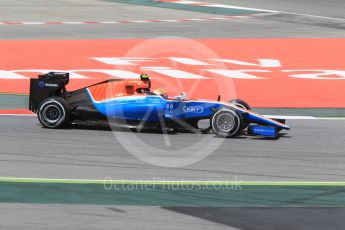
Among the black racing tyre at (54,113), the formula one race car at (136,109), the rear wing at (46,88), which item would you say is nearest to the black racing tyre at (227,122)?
the formula one race car at (136,109)

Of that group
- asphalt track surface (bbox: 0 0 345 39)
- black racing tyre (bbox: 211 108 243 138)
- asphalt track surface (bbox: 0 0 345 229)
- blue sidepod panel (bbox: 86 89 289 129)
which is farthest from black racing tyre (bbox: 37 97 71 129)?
asphalt track surface (bbox: 0 0 345 39)

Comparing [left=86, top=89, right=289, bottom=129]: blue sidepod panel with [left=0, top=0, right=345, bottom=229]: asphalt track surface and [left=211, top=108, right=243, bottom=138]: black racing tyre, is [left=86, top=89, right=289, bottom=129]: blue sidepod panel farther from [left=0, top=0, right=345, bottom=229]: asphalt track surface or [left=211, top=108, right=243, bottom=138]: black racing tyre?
[left=0, top=0, right=345, bottom=229]: asphalt track surface

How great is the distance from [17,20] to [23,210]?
66.6ft

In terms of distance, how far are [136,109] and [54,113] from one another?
1.48 meters

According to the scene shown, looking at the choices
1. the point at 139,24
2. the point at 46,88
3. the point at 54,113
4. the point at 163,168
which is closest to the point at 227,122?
the point at 163,168

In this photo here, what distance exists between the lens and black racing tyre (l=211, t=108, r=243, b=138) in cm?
1323

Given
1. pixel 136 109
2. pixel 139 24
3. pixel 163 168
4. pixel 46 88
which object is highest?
pixel 139 24

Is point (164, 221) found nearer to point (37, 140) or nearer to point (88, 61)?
point (37, 140)

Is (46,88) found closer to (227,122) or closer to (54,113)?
(54,113)

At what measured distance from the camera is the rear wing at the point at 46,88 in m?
14.2

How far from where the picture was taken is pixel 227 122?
13344mm

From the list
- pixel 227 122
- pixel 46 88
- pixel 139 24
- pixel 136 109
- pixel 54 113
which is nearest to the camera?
pixel 227 122

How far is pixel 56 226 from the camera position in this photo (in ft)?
27.9

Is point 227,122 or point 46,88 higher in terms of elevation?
point 46,88
